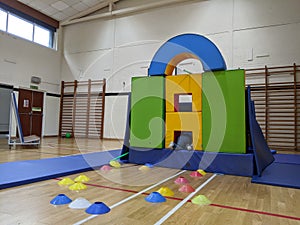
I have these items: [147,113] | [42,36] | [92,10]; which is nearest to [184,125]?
[147,113]

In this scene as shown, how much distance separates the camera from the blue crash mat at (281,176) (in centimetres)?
277

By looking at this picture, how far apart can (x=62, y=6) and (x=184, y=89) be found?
719 cm

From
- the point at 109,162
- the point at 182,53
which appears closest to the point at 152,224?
the point at 109,162

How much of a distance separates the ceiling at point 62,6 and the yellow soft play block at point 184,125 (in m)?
6.96

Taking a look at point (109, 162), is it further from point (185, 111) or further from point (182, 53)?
point (182, 53)

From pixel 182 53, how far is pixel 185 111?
38.9 inches

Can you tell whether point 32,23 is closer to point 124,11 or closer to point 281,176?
point 124,11

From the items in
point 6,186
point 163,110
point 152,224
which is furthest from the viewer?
point 163,110

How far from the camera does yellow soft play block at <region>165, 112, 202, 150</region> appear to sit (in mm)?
3781

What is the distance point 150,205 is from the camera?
201 cm

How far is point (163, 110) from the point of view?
411cm

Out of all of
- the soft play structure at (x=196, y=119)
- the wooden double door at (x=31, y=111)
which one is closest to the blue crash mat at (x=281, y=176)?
the soft play structure at (x=196, y=119)

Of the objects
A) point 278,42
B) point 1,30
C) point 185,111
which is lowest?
point 185,111

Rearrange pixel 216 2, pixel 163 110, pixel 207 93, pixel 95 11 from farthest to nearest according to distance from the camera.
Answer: pixel 95 11 → pixel 216 2 → pixel 163 110 → pixel 207 93
